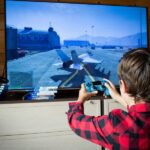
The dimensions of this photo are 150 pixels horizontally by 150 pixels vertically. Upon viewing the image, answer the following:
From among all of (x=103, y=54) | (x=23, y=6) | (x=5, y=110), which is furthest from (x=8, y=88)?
(x=103, y=54)

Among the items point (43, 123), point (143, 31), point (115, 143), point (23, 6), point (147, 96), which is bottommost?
point (43, 123)

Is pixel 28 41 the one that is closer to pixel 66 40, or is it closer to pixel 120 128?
pixel 66 40

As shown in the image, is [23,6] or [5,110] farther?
[23,6]

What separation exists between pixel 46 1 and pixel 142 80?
1737mm

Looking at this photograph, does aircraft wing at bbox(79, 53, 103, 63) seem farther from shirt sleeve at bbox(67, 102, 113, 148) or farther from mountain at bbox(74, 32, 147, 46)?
shirt sleeve at bbox(67, 102, 113, 148)

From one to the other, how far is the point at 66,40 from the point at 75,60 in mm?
190

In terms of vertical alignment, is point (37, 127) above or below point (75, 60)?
below

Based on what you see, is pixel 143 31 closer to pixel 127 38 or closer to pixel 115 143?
pixel 127 38

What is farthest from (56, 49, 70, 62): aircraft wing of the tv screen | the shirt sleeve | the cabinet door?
the shirt sleeve

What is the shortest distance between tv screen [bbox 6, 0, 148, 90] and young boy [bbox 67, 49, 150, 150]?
151cm

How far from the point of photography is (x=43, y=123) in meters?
2.10

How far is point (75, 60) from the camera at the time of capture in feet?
8.04

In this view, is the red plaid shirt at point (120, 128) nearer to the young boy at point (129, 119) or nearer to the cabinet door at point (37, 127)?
the young boy at point (129, 119)

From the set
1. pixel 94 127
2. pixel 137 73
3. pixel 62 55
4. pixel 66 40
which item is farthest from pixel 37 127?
pixel 137 73
